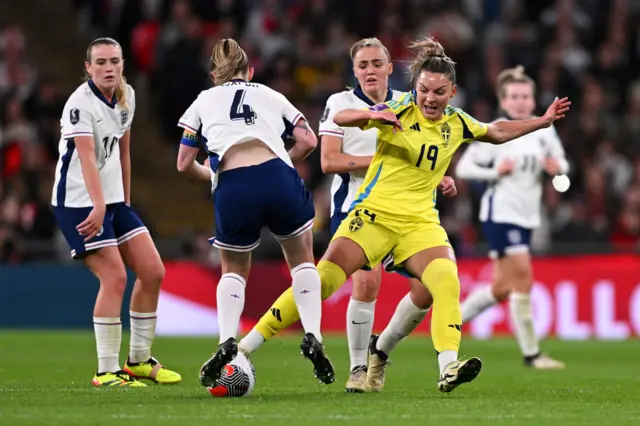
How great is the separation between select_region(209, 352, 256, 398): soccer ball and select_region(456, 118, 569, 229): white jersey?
495 cm

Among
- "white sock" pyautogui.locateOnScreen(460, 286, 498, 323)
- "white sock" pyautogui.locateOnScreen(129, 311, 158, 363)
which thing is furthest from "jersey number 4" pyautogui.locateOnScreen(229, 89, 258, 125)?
"white sock" pyautogui.locateOnScreen(460, 286, 498, 323)

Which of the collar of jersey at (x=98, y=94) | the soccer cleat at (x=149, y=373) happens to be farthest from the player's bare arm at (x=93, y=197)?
the soccer cleat at (x=149, y=373)

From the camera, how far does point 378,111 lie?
7578mm

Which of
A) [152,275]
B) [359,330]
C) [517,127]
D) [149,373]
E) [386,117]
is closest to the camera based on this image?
[386,117]

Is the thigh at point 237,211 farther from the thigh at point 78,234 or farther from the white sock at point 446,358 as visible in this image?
the white sock at point 446,358

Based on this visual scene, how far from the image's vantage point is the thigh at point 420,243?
25.7 ft

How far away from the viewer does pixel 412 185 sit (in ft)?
26.2

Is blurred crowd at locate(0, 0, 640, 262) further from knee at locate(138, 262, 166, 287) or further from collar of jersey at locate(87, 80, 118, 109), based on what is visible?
collar of jersey at locate(87, 80, 118, 109)

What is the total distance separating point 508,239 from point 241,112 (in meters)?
4.91

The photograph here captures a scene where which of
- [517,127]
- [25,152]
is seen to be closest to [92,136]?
[517,127]

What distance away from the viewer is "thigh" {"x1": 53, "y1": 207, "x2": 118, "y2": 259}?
8656mm

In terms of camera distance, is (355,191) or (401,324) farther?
(355,191)

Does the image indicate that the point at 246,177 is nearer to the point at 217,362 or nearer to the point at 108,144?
the point at 217,362

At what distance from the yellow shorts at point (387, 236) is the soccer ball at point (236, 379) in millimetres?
978
